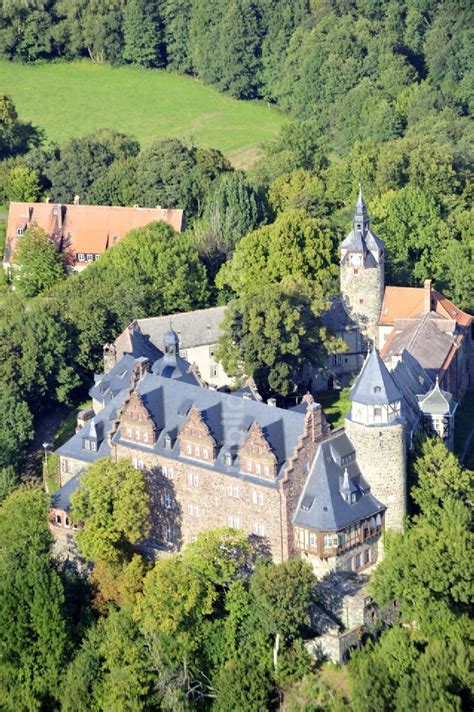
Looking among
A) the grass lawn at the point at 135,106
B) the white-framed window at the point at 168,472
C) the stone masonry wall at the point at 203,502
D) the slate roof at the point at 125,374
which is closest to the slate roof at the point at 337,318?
the slate roof at the point at 125,374

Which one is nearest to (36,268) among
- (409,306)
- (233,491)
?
(409,306)

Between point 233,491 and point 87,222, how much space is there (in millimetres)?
55057

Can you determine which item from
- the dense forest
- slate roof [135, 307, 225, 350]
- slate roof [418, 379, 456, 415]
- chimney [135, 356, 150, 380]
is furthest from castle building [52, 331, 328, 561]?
slate roof [135, 307, 225, 350]

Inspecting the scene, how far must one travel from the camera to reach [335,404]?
115688 millimetres

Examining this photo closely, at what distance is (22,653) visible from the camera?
313 feet

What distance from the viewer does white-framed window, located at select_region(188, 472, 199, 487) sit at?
95.4 meters

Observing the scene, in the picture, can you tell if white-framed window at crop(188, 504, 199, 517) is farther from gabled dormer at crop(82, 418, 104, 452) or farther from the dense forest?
gabled dormer at crop(82, 418, 104, 452)

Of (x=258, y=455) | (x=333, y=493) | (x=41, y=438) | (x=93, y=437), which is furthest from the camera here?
(x=41, y=438)

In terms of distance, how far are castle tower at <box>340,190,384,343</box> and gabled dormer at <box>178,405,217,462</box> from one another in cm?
2842

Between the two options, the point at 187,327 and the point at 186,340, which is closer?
the point at 186,340

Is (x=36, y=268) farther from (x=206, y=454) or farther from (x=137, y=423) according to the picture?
(x=206, y=454)

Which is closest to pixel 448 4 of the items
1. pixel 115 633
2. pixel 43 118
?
pixel 43 118

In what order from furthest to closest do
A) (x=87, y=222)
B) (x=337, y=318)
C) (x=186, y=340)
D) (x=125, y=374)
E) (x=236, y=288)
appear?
(x=87, y=222) < (x=236, y=288) < (x=337, y=318) < (x=186, y=340) < (x=125, y=374)

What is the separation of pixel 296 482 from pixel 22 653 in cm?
2005
